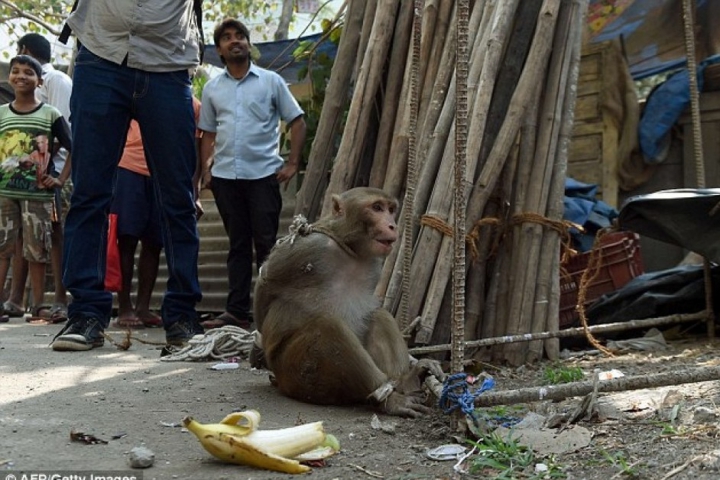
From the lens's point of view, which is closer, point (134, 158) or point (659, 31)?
point (134, 158)

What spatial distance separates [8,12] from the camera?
17156mm

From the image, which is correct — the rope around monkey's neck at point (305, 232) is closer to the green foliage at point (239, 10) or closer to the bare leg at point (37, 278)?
the bare leg at point (37, 278)

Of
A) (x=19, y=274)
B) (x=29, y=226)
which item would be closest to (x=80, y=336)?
(x=29, y=226)

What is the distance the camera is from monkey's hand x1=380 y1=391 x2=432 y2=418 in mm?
3652

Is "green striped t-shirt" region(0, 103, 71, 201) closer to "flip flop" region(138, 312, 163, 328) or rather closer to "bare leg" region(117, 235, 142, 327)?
"bare leg" region(117, 235, 142, 327)

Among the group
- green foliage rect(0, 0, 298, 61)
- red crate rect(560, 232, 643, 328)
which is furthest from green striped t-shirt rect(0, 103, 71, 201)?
green foliage rect(0, 0, 298, 61)

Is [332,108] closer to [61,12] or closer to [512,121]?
[512,121]

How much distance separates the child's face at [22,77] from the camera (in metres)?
7.62

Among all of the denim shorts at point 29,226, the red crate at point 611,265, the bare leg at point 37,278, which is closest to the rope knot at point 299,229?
the red crate at point 611,265

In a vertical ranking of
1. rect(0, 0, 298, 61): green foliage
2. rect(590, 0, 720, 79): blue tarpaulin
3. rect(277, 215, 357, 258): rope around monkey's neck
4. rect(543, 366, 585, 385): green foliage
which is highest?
rect(0, 0, 298, 61): green foliage

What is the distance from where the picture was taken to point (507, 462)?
2758mm

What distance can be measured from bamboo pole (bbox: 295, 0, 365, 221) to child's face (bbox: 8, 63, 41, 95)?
2914 mm

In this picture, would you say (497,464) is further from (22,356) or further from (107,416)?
(22,356)

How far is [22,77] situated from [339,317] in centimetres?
504
